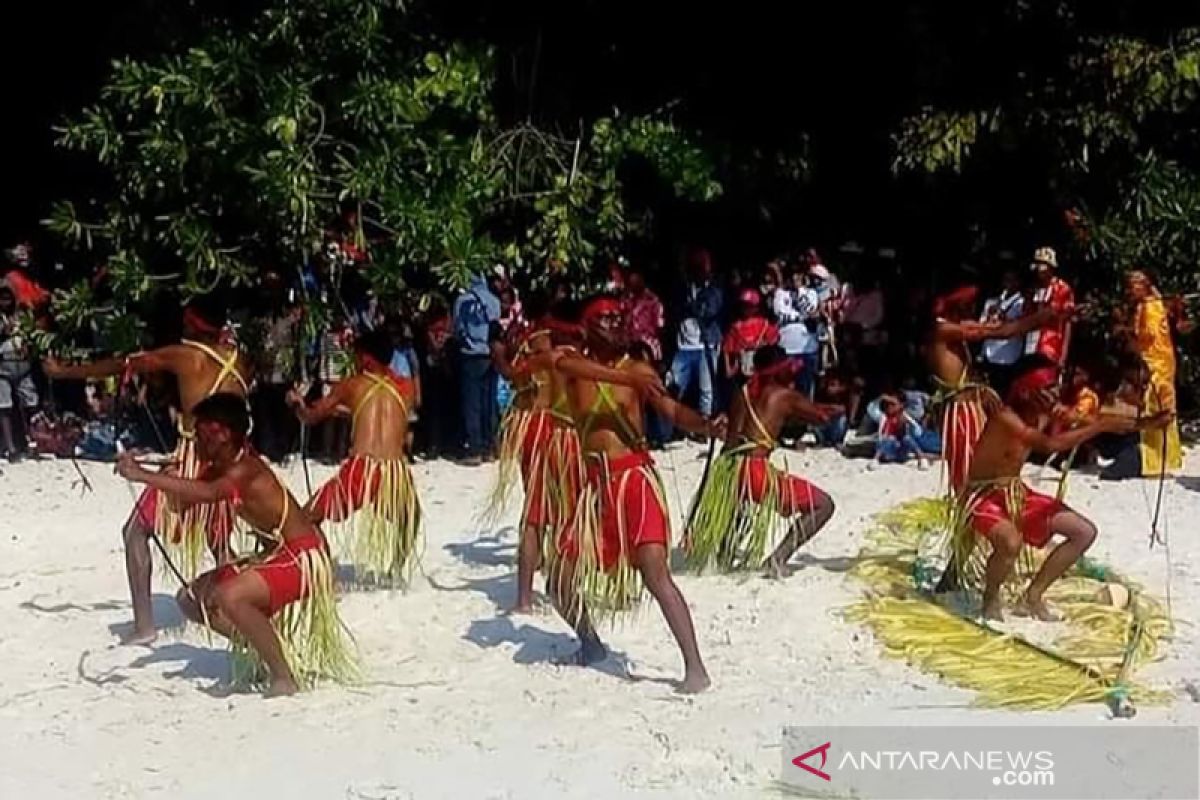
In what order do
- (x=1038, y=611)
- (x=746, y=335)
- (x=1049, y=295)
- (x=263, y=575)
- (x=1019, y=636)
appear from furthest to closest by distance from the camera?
(x=746, y=335), (x=1049, y=295), (x=1038, y=611), (x=1019, y=636), (x=263, y=575)

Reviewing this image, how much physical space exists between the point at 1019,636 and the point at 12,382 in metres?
5.57

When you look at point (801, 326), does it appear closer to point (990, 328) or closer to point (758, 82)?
point (758, 82)

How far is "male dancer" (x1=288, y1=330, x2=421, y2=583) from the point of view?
7.34m

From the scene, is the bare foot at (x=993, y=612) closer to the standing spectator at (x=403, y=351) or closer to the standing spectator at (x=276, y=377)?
the standing spectator at (x=403, y=351)

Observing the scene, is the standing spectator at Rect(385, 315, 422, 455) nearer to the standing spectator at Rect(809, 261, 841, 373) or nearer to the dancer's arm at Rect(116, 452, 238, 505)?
the standing spectator at Rect(809, 261, 841, 373)

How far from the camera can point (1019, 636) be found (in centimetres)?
682


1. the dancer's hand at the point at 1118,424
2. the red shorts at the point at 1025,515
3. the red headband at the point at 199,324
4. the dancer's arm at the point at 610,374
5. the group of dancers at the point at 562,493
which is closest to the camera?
the group of dancers at the point at 562,493

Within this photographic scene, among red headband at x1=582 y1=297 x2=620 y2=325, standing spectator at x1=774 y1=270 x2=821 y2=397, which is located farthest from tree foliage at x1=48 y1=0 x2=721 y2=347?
red headband at x1=582 y1=297 x2=620 y2=325

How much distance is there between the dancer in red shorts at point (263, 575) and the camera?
608 cm

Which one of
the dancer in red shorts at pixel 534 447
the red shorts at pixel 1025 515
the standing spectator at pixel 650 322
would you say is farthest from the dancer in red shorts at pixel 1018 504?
the standing spectator at pixel 650 322

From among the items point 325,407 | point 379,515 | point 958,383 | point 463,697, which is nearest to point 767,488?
point 958,383

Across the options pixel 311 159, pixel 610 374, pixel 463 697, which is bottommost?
pixel 463 697

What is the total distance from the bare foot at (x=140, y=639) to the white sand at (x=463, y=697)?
4cm

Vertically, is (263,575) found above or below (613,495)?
below
